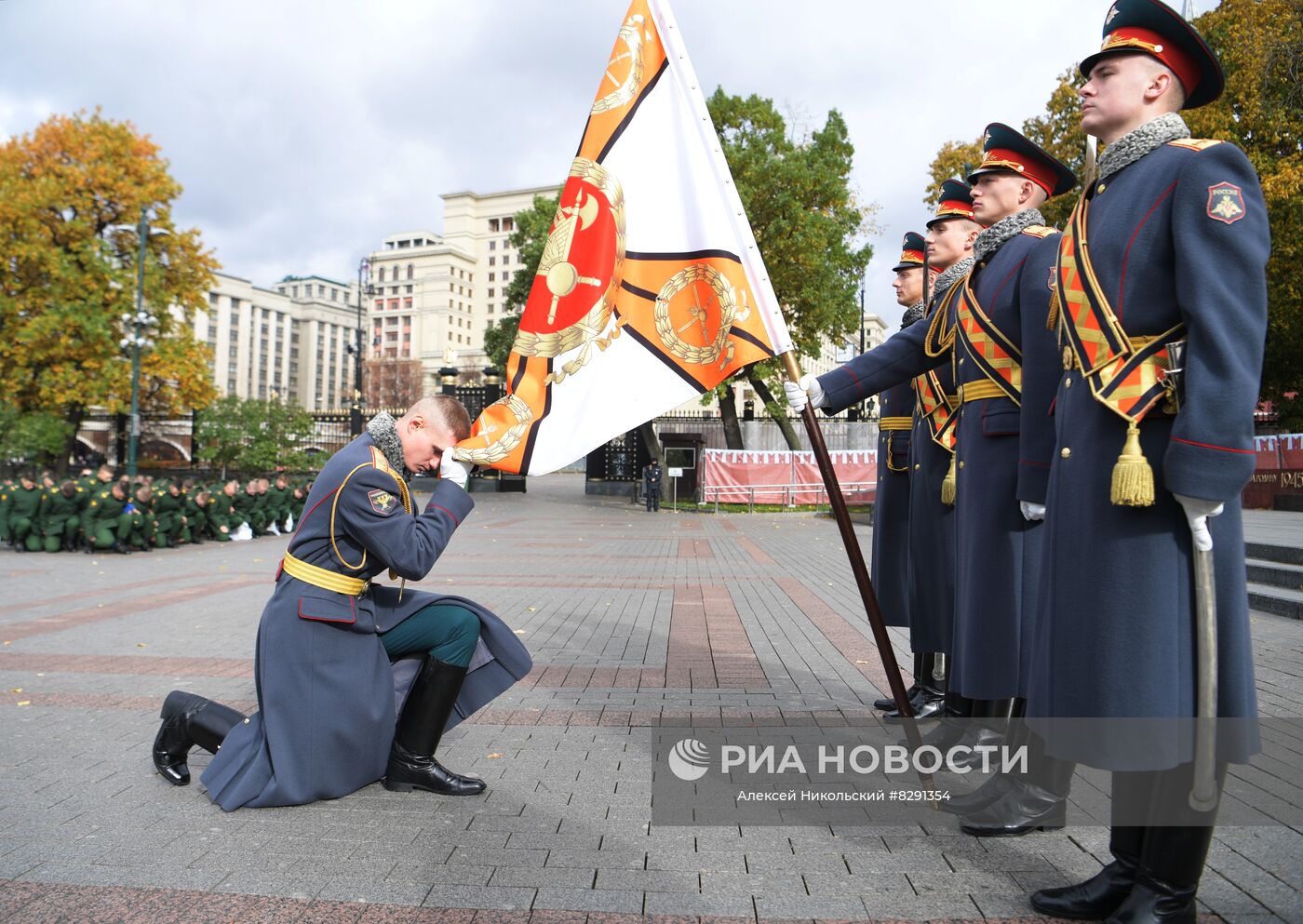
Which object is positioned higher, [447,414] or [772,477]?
[447,414]

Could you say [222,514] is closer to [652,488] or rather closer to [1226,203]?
[652,488]

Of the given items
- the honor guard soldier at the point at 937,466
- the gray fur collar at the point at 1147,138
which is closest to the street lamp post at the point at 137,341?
the honor guard soldier at the point at 937,466

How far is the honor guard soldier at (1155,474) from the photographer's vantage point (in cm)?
232

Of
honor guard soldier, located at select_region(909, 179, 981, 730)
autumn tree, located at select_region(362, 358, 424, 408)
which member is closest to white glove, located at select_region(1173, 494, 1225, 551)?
honor guard soldier, located at select_region(909, 179, 981, 730)

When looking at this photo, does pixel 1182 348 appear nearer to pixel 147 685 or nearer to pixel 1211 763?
pixel 1211 763

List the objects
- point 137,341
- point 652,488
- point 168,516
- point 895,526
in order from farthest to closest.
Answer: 1. point 652,488
2. point 137,341
3. point 168,516
4. point 895,526

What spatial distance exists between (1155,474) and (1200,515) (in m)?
0.16

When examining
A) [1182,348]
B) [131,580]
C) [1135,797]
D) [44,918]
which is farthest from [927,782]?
[131,580]

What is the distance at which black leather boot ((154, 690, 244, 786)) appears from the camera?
387 centimetres

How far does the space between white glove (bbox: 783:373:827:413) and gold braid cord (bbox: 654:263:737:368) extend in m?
0.32

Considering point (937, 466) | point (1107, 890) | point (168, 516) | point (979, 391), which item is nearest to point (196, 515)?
point (168, 516)

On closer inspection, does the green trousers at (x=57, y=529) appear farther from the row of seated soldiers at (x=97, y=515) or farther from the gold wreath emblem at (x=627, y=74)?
the gold wreath emblem at (x=627, y=74)

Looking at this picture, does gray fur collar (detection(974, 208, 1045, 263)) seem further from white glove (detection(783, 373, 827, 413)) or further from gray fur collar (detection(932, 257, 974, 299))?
white glove (detection(783, 373, 827, 413))

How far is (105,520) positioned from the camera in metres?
14.5
